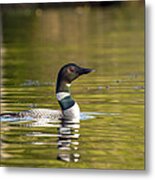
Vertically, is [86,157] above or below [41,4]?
below

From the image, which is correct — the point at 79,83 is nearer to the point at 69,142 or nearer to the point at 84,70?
the point at 84,70

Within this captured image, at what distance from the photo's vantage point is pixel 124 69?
2070mm

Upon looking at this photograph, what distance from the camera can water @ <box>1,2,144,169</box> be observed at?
2062 millimetres

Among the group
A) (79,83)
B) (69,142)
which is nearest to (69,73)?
(79,83)

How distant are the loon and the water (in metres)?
0.02

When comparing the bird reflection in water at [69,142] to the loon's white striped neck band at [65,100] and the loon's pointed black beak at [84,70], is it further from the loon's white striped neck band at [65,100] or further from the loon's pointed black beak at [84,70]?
the loon's pointed black beak at [84,70]

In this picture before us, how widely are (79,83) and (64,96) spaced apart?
0.25 ft

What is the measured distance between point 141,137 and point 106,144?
0.44 ft

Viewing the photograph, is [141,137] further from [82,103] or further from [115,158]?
[82,103]

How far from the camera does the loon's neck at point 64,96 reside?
2.12 meters

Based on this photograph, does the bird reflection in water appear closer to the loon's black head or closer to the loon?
the loon

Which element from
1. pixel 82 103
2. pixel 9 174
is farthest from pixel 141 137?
pixel 9 174

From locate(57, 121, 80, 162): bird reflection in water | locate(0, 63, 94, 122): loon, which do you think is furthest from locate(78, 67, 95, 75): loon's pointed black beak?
locate(57, 121, 80, 162): bird reflection in water

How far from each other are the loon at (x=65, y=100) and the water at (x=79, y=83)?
19 millimetres
